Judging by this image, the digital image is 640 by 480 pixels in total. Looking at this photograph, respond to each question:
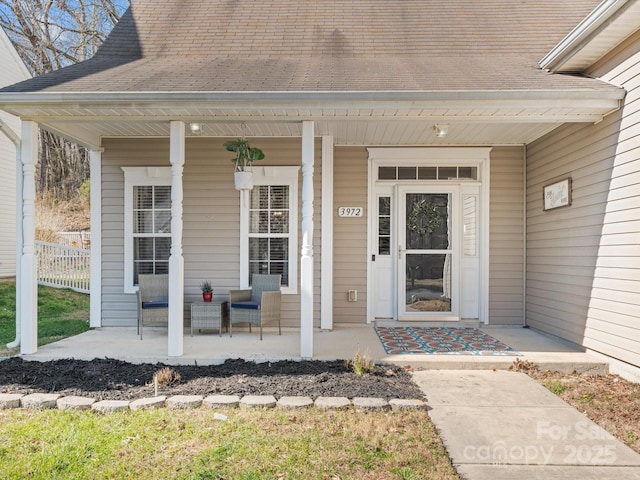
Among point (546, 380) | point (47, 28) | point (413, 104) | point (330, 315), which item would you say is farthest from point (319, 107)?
point (47, 28)

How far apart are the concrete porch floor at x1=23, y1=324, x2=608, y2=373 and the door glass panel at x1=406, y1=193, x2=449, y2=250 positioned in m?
1.41

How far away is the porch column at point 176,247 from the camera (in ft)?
15.5

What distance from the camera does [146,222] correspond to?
647 centimetres

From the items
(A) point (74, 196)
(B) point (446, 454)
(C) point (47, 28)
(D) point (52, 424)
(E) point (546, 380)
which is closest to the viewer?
(B) point (446, 454)

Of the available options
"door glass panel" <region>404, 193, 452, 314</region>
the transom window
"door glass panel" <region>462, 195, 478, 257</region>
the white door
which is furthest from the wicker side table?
"door glass panel" <region>462, 195, 478, 257</region>

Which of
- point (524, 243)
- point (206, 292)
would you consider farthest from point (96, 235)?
point (524, 243)

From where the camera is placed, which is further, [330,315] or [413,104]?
[330,315]

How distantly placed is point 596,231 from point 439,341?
2.12 metres

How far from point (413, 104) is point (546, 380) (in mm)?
2951

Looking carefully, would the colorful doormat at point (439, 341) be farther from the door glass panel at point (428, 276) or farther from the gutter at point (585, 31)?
the gutter at point (585, 31)

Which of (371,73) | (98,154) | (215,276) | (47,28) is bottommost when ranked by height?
(215,276)

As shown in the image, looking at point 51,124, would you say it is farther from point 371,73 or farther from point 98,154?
point 371,73

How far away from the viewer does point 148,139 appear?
6.44m

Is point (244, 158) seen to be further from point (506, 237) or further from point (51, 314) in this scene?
point (51, 314)
